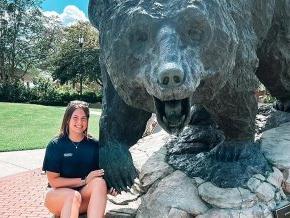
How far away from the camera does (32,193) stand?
5977 millimetres

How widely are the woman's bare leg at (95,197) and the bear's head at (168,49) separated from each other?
2.18 ft

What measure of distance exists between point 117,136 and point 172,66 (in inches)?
41.1

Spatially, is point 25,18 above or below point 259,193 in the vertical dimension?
above

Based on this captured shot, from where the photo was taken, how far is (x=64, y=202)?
9.25 feet

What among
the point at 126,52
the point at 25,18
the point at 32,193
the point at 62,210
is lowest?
the point at 32,193

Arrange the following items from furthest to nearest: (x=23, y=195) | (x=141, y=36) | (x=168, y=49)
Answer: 1. (x=23, y=195)
2. (x=141, y=36)
3. (x=168, y=49)

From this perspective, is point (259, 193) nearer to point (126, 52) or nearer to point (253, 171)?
point (253, 171)

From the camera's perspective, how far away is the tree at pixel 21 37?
1168 inches

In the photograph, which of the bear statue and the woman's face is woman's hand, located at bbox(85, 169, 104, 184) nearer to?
the bear statue

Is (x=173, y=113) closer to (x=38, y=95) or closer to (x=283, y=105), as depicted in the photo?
(x=283, y=105)

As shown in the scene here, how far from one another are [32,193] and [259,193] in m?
3.76

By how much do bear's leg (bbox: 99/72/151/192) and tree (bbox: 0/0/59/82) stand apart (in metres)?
28.0

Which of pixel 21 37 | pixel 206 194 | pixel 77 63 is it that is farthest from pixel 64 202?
pixel 77 63

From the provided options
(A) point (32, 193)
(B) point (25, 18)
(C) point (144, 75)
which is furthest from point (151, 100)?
(B) point (25, 18)
